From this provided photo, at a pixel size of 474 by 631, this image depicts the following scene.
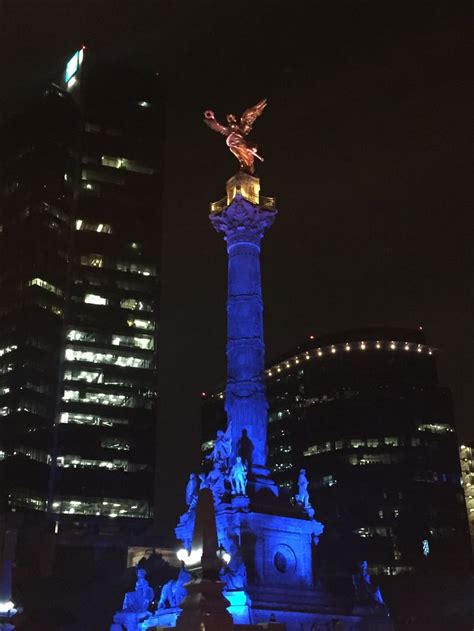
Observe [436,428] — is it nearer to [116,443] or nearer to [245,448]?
[116,443]

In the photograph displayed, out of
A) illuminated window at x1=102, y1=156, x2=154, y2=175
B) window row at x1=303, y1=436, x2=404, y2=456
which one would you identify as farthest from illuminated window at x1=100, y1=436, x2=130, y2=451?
illuminated window at x1=102, y1=156, x2=154, y2=175

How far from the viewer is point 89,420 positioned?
85000 mm

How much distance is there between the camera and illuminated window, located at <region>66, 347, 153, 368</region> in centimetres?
8700

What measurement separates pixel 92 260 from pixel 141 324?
10.3 metres

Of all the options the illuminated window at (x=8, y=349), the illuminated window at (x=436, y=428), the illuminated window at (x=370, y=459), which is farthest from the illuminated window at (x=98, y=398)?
the illuminated window at (x=436, y=428)

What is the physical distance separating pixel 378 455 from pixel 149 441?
27963mm

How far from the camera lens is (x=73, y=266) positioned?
9031cm

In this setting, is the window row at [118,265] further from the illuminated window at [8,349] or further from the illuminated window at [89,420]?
the illuminated window at [89,420]

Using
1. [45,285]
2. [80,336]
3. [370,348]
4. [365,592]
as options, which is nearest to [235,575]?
[365,592]

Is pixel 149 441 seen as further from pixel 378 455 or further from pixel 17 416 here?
pixel 378 455

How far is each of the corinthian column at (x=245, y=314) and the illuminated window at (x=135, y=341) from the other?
48238mm

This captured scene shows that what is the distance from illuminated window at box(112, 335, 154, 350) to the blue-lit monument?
48521 mm

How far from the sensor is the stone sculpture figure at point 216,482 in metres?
34.7

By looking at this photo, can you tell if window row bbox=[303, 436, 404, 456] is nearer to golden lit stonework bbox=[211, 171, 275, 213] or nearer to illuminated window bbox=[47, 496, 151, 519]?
illuminated window bbox=[47, 496, 151, 519]
